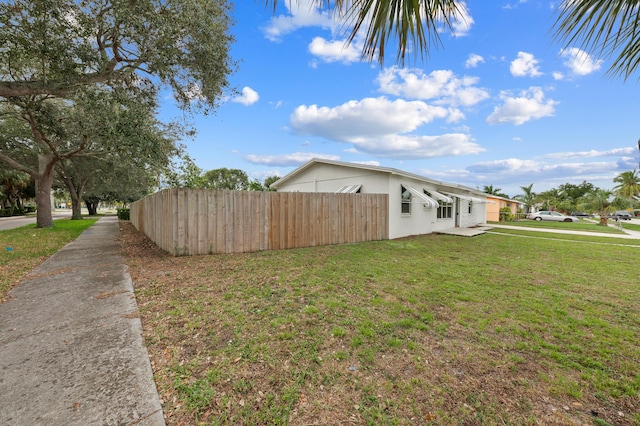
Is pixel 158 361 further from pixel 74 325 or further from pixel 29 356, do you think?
pixel 74 325

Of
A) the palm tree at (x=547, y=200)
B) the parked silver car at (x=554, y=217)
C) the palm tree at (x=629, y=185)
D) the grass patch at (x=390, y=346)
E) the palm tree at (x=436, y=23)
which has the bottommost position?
the grass patch at (x=390, y=346)

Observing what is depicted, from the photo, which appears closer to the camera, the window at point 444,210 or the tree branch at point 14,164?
the tree branch at point 14,164

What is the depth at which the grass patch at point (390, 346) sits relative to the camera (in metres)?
2.08

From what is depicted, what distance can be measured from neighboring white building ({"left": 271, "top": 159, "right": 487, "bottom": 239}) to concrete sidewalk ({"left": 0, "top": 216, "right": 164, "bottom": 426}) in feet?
32.3

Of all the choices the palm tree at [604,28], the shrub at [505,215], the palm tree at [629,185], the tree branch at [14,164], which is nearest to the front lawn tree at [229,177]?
the tree branch at [14,164]

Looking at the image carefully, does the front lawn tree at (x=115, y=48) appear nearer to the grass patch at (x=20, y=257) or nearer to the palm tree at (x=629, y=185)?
the grass patch at (x=20, y=257)

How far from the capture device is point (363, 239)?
11.1m

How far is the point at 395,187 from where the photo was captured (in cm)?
1216

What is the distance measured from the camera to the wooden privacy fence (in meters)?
7.54

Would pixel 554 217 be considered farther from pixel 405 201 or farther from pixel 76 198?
pixel 76 198

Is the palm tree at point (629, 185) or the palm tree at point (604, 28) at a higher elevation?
the palm tree at point (629, 185)

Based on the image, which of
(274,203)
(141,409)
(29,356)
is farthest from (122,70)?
(141,409)

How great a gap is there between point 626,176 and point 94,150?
207 ft

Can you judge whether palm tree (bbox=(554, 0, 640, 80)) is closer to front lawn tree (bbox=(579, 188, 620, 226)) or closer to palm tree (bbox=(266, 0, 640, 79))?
palm tree (bbox=(266, 0, 640, 79))
